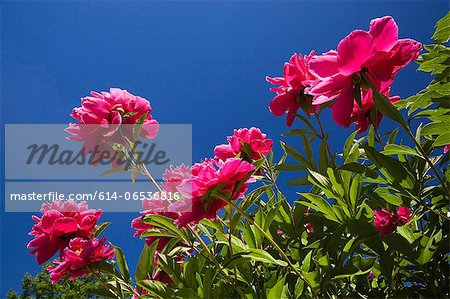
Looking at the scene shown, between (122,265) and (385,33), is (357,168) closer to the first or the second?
(385,33)

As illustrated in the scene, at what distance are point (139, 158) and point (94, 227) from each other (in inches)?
10.6

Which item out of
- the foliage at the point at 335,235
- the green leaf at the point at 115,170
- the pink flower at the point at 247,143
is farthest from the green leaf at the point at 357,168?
the green leaf at the point at 115,170

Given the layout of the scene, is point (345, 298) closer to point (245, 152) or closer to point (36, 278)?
point (245, 152)

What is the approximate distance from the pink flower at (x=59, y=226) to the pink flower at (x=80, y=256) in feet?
0.09

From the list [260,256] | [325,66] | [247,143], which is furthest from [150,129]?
[325,66]

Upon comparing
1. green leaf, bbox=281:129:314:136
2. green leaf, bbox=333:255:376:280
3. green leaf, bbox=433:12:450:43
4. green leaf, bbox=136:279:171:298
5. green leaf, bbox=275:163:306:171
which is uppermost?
green leaf, bbox=433:12:450:43

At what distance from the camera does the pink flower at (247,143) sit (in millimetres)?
1193

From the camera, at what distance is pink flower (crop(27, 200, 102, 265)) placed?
3.98ft

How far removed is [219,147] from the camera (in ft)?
3.92

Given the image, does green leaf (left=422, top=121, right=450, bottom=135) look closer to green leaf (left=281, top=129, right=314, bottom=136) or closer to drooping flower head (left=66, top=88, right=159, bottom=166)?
green leaf (left=281, top=129, right=314, bottom=136)

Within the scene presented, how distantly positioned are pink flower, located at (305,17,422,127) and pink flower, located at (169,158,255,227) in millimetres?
193

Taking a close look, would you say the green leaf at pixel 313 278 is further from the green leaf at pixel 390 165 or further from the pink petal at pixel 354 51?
the pink petal at pixel 354 51

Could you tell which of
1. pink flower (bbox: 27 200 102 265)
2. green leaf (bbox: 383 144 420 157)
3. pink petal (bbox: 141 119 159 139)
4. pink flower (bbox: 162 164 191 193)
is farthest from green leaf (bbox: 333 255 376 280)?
pink flower (bbox: 27 200 102 265)

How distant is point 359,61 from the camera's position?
70cm
